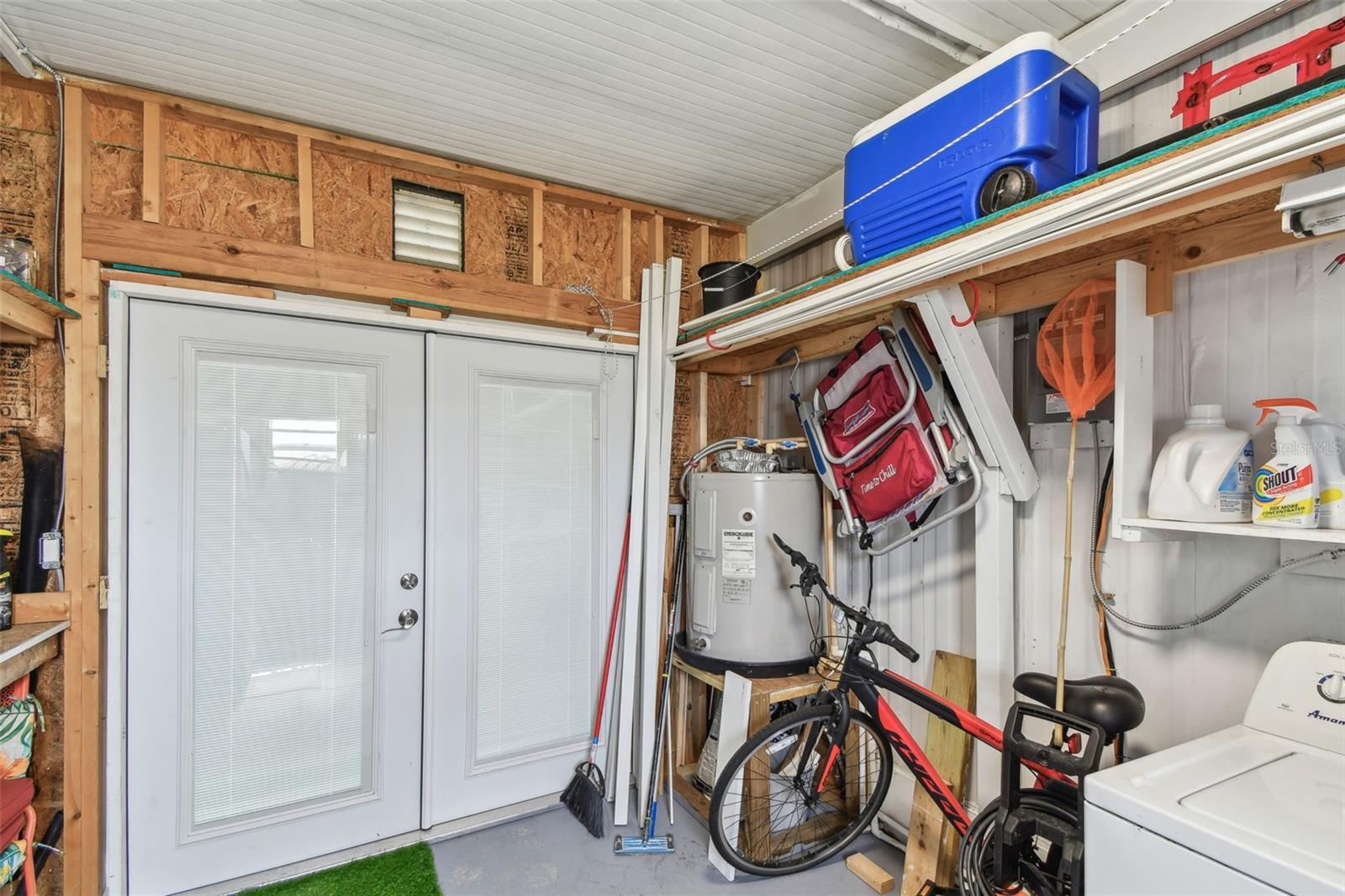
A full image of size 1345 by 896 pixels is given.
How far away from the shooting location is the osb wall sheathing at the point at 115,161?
206 cm

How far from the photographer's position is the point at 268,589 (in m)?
2.26

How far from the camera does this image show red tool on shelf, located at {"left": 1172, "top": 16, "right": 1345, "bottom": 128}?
1.28 meters

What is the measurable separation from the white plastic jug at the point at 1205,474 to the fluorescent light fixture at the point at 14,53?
10.4ft

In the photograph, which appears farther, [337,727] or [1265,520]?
[337,727]

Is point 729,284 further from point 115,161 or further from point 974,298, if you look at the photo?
point 115,161

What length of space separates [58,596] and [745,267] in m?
2.58

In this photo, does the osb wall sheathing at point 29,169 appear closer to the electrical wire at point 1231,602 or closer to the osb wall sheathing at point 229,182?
the osb wall sheathing at point 229,182

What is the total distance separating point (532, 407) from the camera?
8.87 feet

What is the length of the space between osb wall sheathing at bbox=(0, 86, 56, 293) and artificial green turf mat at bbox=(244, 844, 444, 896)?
7.08ft

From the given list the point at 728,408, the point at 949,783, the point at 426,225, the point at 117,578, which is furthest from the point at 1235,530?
the point at 117,578

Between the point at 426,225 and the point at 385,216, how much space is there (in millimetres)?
154

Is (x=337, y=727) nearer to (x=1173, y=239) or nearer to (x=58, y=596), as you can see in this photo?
(x=58, y=596)

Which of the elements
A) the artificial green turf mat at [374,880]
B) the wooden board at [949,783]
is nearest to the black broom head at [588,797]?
the artificial green turf mat at [374,880]

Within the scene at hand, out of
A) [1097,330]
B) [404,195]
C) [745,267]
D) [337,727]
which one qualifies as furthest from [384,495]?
[1097,330]
